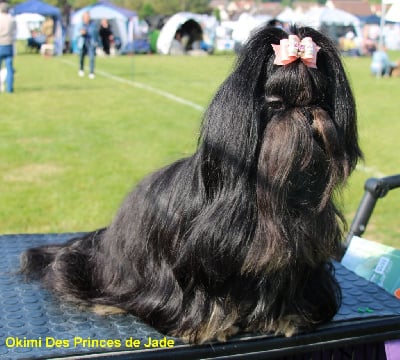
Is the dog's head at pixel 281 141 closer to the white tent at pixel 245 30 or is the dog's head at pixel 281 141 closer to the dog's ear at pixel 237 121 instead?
the dog's ear at pixel 237 121

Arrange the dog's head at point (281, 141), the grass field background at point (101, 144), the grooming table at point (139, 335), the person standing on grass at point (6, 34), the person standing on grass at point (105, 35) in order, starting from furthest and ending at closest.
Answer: the person standing on grass at point (105, 35)
the person standing on grass at point (6, 34)
the grass field background at point (101, 144)
the grooming table at point (139, 335)
the dog's head at point (281, 141)

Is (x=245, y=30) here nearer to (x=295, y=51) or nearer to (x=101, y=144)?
(x=295, y=51)

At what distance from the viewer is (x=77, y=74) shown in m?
18.6

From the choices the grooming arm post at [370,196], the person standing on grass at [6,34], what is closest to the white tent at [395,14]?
the grooming arm post at [370,196]

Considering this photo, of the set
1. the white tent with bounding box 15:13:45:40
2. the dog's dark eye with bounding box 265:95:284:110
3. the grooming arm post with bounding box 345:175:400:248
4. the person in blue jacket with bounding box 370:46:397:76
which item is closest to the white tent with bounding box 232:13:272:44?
the dog's dark eye with bounding box 265:95:284:110

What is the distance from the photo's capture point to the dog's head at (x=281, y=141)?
5.74 feet

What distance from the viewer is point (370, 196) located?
10.1ft

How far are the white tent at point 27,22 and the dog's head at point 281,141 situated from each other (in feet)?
105

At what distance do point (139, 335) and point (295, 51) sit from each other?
1.06 meters

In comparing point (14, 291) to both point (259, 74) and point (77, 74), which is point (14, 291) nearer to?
point (259, 74)

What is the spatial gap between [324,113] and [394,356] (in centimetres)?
104

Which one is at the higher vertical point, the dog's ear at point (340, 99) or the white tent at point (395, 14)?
the white tent at point (395, 14)

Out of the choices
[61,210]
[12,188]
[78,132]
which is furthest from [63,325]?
[78,132]

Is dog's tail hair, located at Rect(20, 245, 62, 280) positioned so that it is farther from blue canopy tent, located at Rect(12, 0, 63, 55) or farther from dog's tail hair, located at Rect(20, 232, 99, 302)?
blue canopy tent, located at Rect(12, 0, 63, 55)
